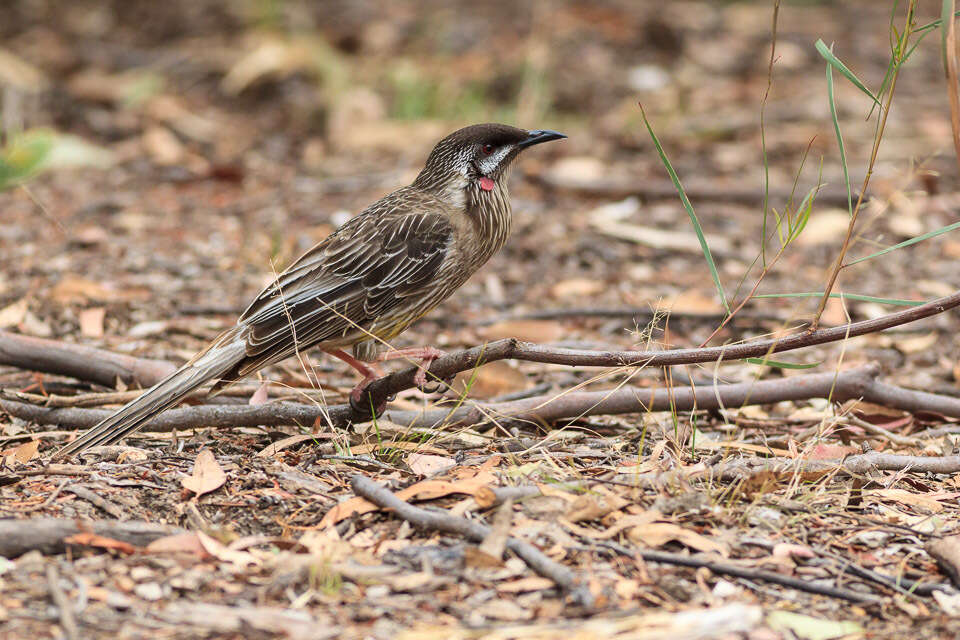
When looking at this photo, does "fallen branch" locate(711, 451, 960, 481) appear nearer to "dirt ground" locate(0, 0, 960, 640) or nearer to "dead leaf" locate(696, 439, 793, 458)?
"dirt ground" locate(0, 0, 960, 640)

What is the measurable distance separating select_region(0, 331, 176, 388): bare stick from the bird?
15.8 inches

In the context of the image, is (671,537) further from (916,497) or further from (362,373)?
(362,373)

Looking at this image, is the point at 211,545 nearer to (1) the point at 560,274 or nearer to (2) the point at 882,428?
(2) the point at 882,428

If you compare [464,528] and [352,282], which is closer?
[464,528]

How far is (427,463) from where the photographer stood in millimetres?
4262

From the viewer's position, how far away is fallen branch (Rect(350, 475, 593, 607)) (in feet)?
10.8

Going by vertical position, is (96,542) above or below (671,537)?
above

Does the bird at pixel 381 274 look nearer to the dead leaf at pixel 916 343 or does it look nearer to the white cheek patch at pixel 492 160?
the white cheek patch at pixel 492 160

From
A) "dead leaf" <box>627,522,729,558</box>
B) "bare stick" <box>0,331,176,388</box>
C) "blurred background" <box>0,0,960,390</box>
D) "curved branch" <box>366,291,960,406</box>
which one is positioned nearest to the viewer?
"dead leaf" <box>627,522,729,558</box>

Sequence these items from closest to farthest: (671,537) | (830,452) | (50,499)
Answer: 1. (671,537)
2. (50,499)
3. (830,452)

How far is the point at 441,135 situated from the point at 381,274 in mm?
4781


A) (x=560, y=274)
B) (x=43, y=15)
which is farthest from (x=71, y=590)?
(x=43, y=15)

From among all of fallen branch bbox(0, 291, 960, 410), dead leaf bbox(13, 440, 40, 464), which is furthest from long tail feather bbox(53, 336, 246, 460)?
fallen branch bbox(0, 291, 960, 410)

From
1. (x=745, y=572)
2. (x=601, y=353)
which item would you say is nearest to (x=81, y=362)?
(x=601, y=353)
